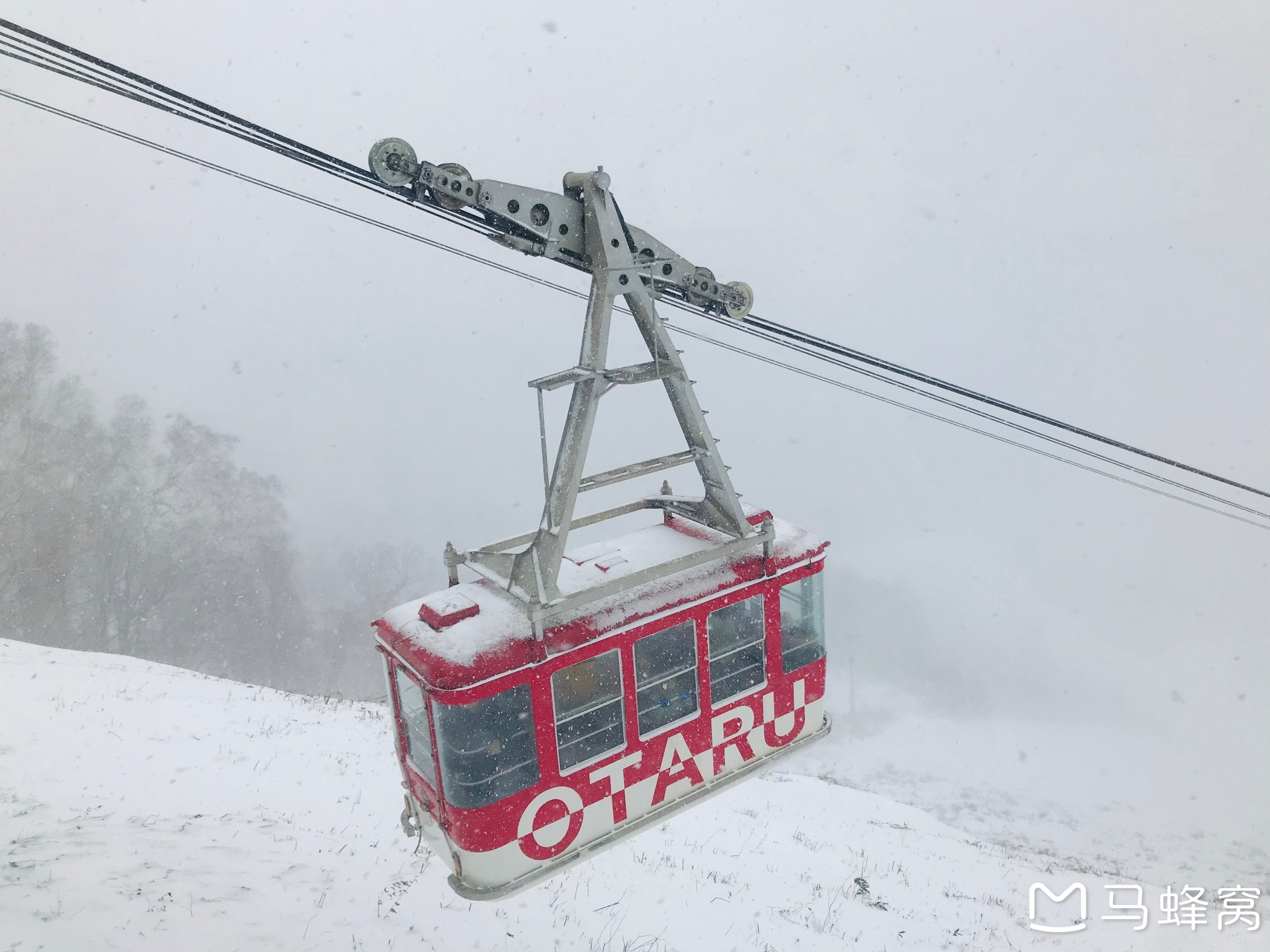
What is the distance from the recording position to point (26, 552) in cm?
2878

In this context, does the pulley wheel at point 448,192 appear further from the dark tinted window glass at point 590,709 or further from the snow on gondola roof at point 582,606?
the dark tinted window glass at point 590,709

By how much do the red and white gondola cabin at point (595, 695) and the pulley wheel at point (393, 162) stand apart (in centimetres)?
314

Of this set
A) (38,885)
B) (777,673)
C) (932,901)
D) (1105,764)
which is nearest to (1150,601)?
A: (1105,764)

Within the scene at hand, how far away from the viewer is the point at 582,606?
6059 millimetres

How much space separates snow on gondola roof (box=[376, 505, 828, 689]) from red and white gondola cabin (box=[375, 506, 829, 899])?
0.01 meters

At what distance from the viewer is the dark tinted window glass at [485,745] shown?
5.59 m

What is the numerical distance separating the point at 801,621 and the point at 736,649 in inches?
31.4

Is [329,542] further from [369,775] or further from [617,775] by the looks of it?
[617,775]

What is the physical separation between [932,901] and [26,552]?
32373 millimetres
